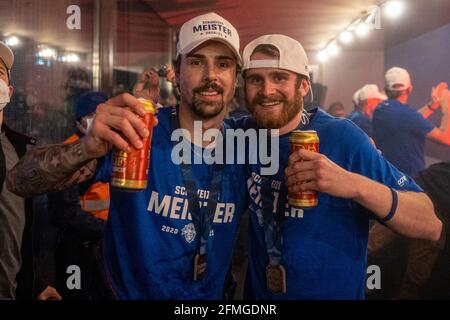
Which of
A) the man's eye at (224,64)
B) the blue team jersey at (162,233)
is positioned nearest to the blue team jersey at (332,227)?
the blue team jersey at (162,233)

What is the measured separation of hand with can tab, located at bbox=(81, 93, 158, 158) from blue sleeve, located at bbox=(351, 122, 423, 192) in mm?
570

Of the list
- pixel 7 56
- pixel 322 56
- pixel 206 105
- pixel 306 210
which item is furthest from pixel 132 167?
pixel 322 56

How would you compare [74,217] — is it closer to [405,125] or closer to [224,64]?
[224,64]

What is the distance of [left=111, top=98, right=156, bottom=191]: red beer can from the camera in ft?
2.90

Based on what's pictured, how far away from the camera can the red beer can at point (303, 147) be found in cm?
95

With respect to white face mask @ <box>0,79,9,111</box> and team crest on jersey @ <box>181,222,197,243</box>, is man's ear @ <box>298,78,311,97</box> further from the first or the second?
white face mask @ <box>0,79,9,111</box>

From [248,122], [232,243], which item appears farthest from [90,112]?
[232,243]

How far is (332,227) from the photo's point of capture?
43.4 inches

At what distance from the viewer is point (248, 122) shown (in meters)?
1.26

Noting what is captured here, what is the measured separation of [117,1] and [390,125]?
50.6 inches

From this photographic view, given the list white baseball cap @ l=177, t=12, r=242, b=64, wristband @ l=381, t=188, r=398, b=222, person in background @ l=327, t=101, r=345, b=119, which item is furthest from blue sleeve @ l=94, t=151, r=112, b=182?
person in background @ l=327, t=101, r=345, b=119

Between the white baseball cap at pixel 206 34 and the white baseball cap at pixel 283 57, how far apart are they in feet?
0.13

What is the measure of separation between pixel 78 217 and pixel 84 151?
2.34 feet
